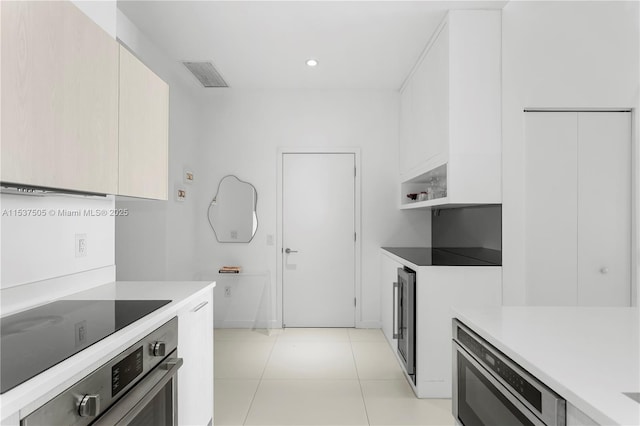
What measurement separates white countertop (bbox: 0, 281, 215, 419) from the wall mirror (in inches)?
86.5

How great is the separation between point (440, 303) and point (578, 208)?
1141 millimetres

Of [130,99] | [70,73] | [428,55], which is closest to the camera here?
[70,73]

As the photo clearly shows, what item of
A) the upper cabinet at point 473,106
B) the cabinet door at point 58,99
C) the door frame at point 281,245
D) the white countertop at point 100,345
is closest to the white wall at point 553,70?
the upper cabinet at point 473,106

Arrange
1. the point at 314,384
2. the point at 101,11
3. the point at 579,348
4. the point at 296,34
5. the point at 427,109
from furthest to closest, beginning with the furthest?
the point at 427,109
the point at 296,34
the point at 314,384
the point at 101,11
the point at 579,348

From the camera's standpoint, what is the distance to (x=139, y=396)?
124 cm

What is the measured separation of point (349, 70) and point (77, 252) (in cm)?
277

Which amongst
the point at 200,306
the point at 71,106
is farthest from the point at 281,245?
the point at 71,106

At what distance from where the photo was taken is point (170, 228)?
3.54m

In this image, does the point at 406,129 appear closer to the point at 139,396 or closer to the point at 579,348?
the point at 579,348

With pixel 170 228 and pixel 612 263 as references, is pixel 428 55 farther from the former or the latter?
pixel 170 228

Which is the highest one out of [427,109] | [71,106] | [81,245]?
[427,109]

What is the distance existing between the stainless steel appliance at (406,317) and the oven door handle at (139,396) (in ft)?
5.62

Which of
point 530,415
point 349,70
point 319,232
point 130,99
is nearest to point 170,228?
point 319,232

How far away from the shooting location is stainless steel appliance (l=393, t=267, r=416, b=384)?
9.00ft
